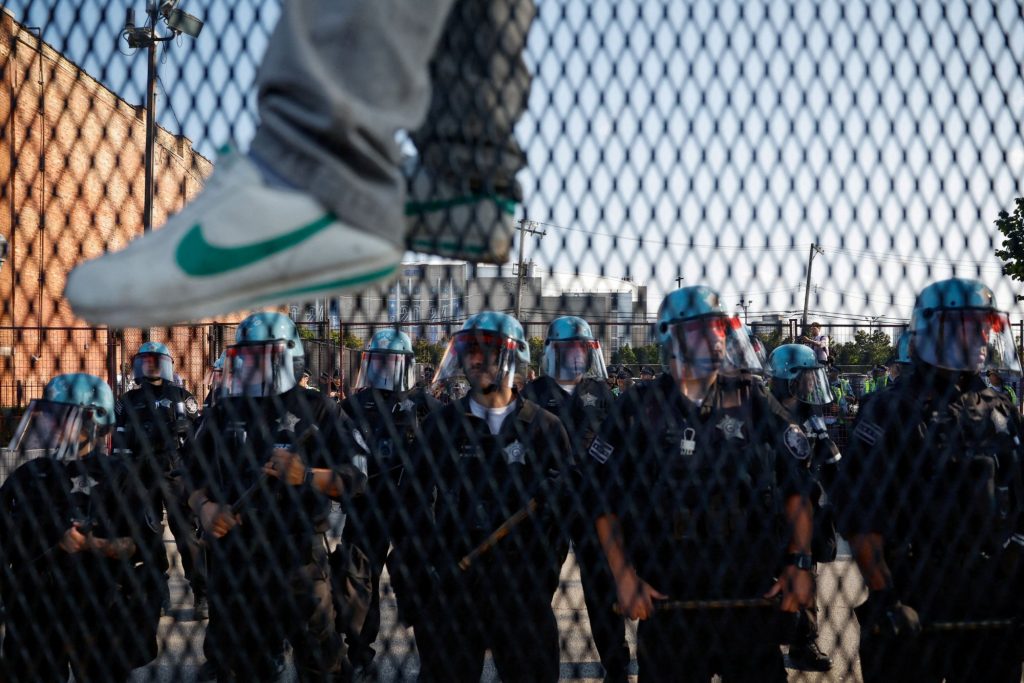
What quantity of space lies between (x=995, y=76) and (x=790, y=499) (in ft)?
4.67

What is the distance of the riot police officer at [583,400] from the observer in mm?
3221

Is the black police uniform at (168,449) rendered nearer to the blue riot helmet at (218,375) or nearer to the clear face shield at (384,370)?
the blue riot helmet at (218,375)

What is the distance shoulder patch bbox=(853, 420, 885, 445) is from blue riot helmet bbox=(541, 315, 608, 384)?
303cm

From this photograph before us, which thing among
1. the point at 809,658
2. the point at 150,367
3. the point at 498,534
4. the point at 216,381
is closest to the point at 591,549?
the point at 498,534

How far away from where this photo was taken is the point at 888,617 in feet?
8.87

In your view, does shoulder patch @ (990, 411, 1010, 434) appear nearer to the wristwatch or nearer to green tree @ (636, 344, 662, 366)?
the wristwatch

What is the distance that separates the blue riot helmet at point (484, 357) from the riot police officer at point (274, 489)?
53 cm

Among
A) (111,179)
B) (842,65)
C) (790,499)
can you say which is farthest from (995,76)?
(111,179)

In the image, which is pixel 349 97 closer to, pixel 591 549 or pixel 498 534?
pixel 591 549

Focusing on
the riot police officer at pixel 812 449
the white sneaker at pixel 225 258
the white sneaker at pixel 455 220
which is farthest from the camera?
the riot police officer at pixel 812 449

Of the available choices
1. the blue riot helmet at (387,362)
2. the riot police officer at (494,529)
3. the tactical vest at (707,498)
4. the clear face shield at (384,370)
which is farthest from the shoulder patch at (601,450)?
the clear face shield at (384,370)

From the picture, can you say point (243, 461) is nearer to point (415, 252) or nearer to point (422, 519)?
point (422, 519)

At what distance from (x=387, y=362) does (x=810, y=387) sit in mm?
2931

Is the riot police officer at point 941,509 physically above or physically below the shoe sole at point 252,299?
below
